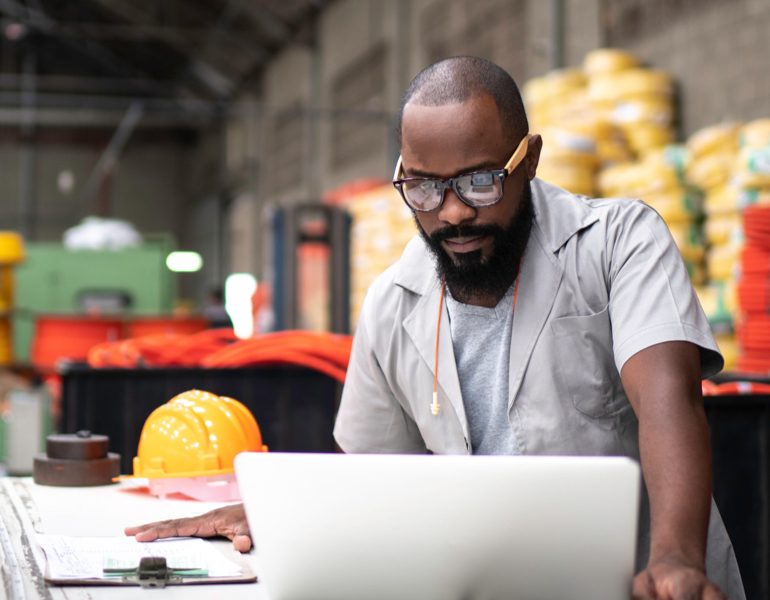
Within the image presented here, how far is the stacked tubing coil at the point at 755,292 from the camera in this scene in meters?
4.04

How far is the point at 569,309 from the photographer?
4.92ft

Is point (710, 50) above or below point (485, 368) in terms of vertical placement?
above

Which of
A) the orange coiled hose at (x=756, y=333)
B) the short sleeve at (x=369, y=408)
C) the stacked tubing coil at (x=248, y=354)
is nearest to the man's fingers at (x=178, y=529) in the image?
the short sleeve at (x=369, y=408)

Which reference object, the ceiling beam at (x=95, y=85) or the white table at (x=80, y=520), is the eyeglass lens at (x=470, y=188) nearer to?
the white table at (x=80, y=520)

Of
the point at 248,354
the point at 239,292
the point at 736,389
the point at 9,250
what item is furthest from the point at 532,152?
the point at 239,292

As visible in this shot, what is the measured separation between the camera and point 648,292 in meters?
1.35

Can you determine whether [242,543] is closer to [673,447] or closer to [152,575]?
[152,575]

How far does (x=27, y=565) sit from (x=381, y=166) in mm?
10505

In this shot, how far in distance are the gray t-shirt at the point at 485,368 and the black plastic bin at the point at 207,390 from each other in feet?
5.55

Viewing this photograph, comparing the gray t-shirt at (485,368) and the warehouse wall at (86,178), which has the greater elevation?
the warehouse wall at (86,178)

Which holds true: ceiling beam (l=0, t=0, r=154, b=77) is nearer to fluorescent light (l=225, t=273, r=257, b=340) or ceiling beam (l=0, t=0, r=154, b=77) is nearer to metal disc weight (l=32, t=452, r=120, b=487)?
fluorescent light (l=225, t=273, r=257, b=340)

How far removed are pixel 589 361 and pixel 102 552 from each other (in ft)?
2.77

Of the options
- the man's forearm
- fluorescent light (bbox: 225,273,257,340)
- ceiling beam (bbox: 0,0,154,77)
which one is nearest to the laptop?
the man's forearm

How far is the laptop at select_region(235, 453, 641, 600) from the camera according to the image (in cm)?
91
